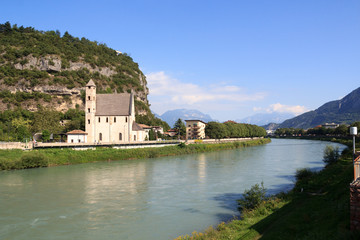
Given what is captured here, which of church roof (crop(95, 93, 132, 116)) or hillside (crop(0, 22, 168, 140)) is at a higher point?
hillside (crop(0, 22, 168, 140))

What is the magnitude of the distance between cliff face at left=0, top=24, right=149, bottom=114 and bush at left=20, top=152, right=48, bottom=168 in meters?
55.3

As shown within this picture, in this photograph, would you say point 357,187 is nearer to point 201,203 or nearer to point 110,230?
point 110,230

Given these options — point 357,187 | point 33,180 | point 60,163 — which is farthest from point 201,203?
point 60,163

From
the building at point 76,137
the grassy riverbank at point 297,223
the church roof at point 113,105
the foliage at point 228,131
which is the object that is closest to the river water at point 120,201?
the grassy riverbank at point 297,223

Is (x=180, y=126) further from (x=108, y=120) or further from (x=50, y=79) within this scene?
(x=50, y=79)

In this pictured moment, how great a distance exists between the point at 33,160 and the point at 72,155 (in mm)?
8180

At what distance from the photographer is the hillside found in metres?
86.6

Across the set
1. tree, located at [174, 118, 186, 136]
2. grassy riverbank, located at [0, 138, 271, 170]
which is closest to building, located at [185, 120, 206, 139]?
tree, located at [174, 118, 186, 136]

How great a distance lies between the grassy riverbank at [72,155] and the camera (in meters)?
47.3

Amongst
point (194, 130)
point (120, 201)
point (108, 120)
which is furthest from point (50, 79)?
point (120, 201)

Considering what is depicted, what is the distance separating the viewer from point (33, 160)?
159ft

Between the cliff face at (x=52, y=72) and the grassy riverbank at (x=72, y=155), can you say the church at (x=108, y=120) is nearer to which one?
the grassy riverbank at (x=72, y=155)

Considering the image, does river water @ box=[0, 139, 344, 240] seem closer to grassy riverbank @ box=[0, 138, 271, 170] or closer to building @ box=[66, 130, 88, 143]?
grassy riverbank @ box=[0, 138, 271, 170]

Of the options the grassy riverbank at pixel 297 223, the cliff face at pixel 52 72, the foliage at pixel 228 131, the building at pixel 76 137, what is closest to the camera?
the grassy riverbank at pixel 297 223
